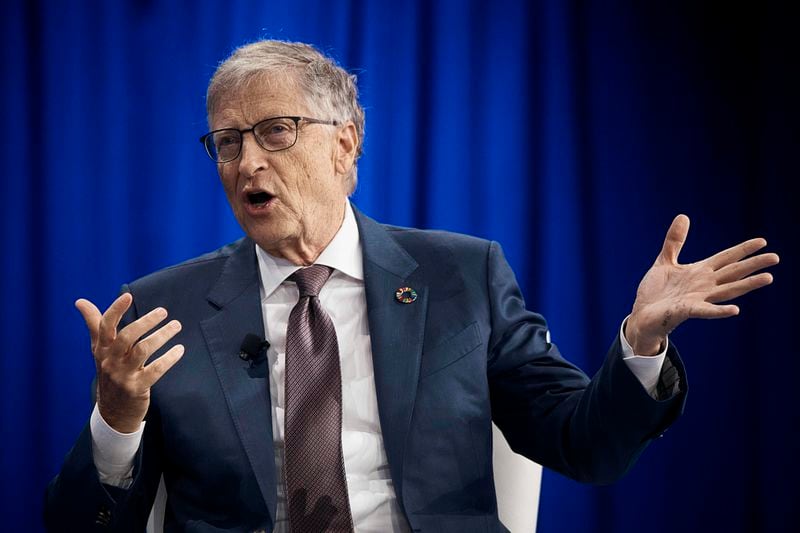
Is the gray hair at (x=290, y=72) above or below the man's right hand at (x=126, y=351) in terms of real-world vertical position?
above

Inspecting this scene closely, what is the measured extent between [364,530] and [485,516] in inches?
10.4

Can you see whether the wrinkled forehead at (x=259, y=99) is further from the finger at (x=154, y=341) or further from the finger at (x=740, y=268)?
the finger at (x=740, y=268)

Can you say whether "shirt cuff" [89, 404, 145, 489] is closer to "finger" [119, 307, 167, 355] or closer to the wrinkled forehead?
"finger" [119, 307, 167, 355]

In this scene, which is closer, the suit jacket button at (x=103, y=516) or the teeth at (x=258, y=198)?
the suit jacket button at (x=103, y=516)

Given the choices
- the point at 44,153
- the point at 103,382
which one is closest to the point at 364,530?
the point at 103,382

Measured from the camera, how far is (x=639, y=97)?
132 inches

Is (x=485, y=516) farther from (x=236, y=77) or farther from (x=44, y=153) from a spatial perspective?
(x=44, y=153)

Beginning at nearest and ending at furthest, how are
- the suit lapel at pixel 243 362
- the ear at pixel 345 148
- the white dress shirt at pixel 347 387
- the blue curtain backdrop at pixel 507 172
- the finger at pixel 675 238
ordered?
the finger at pixel 675 238 → the white dress shirt at pixel 347 387 → the suit lapel at pixel 243 362 → the ear at pixel 345 148 → the blue curtain backdrop at pixel 507 172

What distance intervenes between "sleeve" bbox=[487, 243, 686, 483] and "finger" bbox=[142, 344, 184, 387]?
0.77 meters

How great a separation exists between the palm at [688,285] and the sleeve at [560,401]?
0.10 metres

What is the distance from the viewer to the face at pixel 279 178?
211cm

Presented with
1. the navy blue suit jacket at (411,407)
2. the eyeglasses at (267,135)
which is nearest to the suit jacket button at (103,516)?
the navy blue suit jacket at (411,407)

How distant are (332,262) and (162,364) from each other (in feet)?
2.03

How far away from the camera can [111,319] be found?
1.62m
